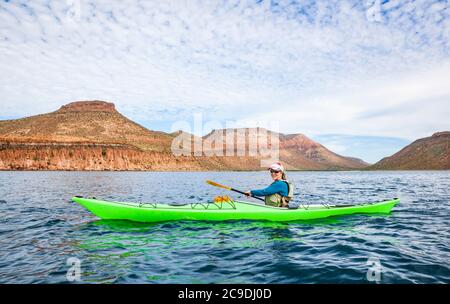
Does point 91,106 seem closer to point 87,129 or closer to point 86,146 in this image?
point 87,129

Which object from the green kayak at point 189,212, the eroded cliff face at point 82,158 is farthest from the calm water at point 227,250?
the eroded cliff face at point 82,158

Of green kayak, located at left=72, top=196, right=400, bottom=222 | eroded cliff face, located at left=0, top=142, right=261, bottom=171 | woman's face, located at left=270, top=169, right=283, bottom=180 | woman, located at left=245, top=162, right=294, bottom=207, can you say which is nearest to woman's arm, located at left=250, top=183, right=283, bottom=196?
woman, located at left=245, top=162, right=294, bottom=207

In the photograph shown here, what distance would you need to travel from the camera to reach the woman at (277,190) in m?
11.1

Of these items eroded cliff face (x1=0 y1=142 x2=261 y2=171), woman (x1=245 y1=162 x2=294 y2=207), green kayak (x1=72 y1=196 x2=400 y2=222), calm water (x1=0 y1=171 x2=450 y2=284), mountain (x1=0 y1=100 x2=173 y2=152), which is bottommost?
calm water (x1=0 y1=171 x2=450 y2=284)

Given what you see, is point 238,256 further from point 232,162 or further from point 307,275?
point 232,162

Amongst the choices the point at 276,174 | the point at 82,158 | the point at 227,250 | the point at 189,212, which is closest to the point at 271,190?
the point at 276,174

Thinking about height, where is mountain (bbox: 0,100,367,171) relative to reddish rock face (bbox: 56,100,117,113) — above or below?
below

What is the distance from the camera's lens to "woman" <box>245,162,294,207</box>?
36.3 ft

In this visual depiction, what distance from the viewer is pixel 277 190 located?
11422 millimetres

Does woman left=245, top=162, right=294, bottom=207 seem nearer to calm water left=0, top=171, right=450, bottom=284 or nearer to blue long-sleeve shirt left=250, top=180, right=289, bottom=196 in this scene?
blue long-sleeve shirt left=250, top=180, right=289, bottom=196

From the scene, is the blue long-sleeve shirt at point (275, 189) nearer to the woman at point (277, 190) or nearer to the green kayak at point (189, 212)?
the woman at point (277, 190)

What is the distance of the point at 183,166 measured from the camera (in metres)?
128
